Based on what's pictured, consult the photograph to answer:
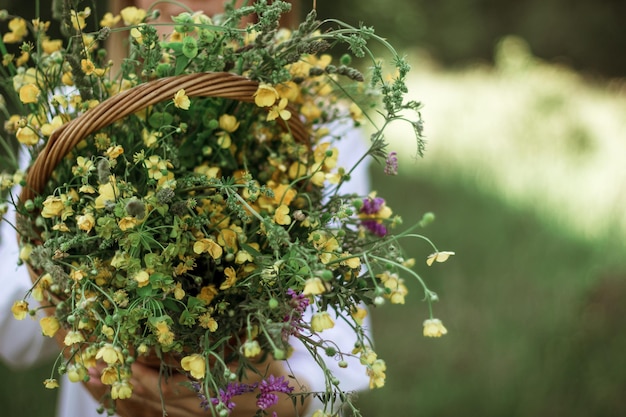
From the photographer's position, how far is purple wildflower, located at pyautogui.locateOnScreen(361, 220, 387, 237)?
86 centimetres

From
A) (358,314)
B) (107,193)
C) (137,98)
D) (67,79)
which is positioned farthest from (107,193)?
(358,314)

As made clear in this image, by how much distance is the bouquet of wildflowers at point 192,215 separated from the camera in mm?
697

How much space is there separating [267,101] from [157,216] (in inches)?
7.1

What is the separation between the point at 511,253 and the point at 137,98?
299 centimetres

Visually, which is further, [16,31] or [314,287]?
[16,31]

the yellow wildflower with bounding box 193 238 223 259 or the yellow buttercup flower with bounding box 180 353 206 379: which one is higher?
the yellow wildflower with bounding box 193 238 223 259

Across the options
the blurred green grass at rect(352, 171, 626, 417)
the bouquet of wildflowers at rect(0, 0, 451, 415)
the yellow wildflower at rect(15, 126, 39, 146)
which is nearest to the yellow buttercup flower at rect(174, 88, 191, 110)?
the bouquet of wildflowers at rect(0, 0, 451, 415)

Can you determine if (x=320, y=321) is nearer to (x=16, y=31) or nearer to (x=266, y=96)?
(x=266, y=96)

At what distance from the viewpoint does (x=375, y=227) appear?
0.87 metres

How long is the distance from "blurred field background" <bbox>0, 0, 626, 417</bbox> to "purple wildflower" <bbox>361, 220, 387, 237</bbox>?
0.36 ft

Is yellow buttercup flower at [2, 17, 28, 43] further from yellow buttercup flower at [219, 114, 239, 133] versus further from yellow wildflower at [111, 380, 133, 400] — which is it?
yellow wildflower at [111, 380, 133, 400]

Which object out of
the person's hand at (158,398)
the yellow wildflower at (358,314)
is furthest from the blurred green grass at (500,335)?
the yellow wildflower at (358,314)

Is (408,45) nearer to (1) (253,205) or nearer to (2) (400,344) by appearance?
(2) (400,344)

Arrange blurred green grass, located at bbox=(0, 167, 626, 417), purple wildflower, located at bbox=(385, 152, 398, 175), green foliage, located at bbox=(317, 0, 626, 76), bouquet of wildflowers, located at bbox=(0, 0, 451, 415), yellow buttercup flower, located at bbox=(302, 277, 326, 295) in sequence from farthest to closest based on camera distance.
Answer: green foliage, located at bbox=(317, 0, 626, 76) → blurred green grass, located at bbox=(0, 167, 626, 417) → purple wildflower, located at bbox=(385, 152, 398, 175) → bouquet of wildflowers, located at bbox=(0, 0, 451, 415) → yellow buttercup flower, located at bbox=(302, 277, 326, 295)
